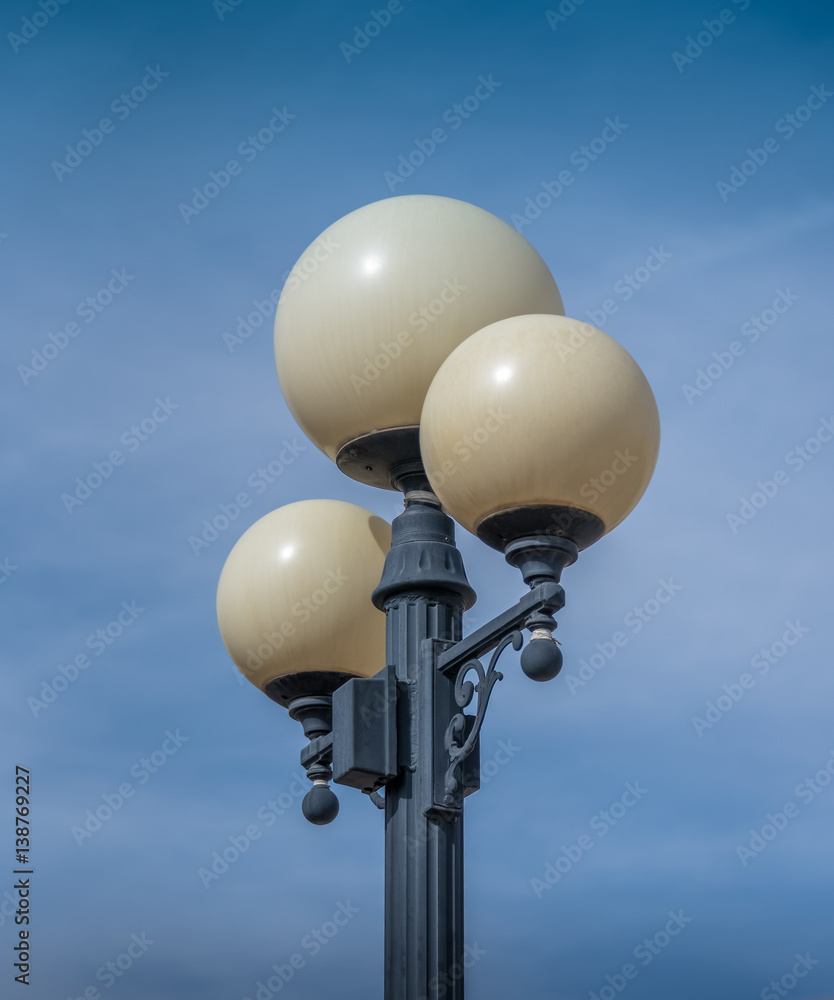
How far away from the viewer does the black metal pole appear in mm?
4781

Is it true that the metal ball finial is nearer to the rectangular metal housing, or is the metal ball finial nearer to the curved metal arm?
the curved metal arm

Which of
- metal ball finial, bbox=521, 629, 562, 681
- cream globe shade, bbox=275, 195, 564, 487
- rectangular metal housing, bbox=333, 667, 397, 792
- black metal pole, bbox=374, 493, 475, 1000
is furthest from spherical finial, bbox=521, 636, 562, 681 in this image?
cream globe shade, bbox=275, 195, 564, 487

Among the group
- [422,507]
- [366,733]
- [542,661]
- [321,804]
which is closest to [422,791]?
[366,733]

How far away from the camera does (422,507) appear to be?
18.4 ft

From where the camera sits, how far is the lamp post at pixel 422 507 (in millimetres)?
4754

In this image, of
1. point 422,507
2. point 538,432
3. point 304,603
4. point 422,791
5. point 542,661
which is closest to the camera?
point 542,661

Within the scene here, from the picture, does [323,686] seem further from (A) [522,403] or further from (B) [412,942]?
(A) [522,403]

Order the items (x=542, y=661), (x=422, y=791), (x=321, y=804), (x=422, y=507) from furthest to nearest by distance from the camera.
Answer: (x=321, y=804) → (x=422, y=507) → (x=422, y=791) → (x=542, y=661)

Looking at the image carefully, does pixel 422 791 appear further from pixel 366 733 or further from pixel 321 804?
pixel 321 804

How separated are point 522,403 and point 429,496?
41.0 inches

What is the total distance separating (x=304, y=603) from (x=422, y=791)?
1213mm

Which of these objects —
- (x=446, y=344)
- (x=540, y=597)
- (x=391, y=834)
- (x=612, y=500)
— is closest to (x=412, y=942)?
(x=391, y=834)

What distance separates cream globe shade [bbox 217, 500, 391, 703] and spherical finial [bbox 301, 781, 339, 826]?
413mm

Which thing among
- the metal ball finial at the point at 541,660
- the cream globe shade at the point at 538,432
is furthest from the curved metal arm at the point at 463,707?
the cream globe shade at the point at 538,432
